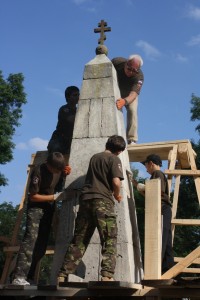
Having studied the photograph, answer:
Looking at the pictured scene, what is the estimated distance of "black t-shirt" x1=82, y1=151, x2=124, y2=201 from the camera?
16.0ft

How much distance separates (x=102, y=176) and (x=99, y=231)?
0.67 metres

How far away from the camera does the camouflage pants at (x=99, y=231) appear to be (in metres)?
4.60

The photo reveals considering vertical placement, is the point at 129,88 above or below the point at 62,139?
above

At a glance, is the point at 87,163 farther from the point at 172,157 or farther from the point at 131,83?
the point at 131,83

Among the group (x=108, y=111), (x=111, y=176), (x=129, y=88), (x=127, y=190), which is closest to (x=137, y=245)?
(x=127, y=190)

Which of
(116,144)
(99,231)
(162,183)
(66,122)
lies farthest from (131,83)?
(99,231)

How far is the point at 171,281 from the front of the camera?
163 inches

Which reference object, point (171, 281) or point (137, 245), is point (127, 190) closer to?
point (137, 245)

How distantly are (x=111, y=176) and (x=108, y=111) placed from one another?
1.97m

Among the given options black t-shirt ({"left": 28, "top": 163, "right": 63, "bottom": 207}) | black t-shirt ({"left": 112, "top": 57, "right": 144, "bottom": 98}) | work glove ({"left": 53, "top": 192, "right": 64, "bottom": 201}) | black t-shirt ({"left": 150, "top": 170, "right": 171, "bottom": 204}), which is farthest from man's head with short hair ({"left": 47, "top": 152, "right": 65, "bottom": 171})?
black t-shirt ({"left": 112, "top": 57, "right": 144, "bottom": 98})

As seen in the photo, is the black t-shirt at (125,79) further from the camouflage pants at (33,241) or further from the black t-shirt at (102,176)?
the camouflage pants at (33,241)

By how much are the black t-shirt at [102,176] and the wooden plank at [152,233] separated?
45 cm

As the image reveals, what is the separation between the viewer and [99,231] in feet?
15.6

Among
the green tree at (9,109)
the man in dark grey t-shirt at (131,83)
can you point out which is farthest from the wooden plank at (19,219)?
the green tree at (9,109)
